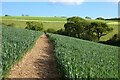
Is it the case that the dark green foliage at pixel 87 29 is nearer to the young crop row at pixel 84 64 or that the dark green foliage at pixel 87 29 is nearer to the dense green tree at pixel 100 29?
the dense green tree at pixel 100 29

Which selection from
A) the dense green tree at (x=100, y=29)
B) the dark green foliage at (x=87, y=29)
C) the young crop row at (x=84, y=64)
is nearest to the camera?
the young crop row at (x=84, y=64)

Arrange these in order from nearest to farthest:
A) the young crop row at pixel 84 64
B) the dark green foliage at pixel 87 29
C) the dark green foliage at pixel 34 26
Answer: the young crop row at pixel 84 64 < the dark green foliage at pixel 87 29 < the dark green foliage at pixel 34 26

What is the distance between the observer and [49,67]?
56.2ft

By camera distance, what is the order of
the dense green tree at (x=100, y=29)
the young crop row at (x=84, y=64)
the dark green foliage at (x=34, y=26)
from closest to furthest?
the young crop row at (x=84, y=64), the dense green tree at (x=100, y=29), the dark green foliage at (x=34, y=26)

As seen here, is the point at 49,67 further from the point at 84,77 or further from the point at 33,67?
the point at 84,77

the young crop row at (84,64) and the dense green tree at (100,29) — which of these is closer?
the young crop row at (84,64)

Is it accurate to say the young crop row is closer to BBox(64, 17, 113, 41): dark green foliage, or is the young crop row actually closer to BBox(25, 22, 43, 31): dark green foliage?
BBox(64, 17, 113, 41): dark green foliage

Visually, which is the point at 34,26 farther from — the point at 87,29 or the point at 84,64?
the point at 84,64

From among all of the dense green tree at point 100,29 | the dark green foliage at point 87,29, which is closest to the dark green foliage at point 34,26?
the dark green foliage at point 87,29

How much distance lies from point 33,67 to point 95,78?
20.5ft

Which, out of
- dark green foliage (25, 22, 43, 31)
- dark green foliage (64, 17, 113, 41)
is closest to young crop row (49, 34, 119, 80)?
dark green foliage (64, 17, 113, 41)

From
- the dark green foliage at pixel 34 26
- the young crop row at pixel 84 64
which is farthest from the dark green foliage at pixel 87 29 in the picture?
the young crop row at pixel 84 64

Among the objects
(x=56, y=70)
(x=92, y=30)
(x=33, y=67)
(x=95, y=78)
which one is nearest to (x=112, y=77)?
(x=95, y=78)

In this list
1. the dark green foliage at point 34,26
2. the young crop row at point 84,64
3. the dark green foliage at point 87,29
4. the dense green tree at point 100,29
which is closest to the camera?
the young crop row at point 84,64
